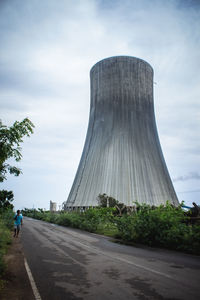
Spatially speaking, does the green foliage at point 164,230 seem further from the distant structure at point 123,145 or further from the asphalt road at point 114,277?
the distant structure at point 123,145

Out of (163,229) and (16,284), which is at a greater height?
(163,229)

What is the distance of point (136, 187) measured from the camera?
887 inches

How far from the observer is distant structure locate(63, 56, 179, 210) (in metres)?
22.8

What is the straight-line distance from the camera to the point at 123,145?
23.8 m

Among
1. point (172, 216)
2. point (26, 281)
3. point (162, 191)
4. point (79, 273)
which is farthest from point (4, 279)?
point (162, 191)

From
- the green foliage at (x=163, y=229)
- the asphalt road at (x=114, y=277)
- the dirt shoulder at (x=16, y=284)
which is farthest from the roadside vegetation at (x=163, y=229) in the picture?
the dirt shoulder at (x=16, y=284)

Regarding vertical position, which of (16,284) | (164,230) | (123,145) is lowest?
(16,284)

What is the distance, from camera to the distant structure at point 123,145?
74.9 feet

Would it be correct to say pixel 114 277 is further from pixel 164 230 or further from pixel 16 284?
pixel 164 230

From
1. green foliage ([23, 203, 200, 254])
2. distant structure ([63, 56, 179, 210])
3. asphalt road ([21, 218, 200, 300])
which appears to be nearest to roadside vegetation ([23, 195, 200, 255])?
green foliage ([23, 203, 200, 254])

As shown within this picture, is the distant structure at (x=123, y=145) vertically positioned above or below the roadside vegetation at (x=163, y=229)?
above

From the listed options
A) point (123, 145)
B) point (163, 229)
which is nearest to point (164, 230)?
point (163, 229)

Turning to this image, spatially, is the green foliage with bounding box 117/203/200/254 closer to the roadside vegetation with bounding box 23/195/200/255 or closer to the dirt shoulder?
the roadside vegetation with bounding box 23/195/200/255

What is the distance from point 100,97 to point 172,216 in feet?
66.0
